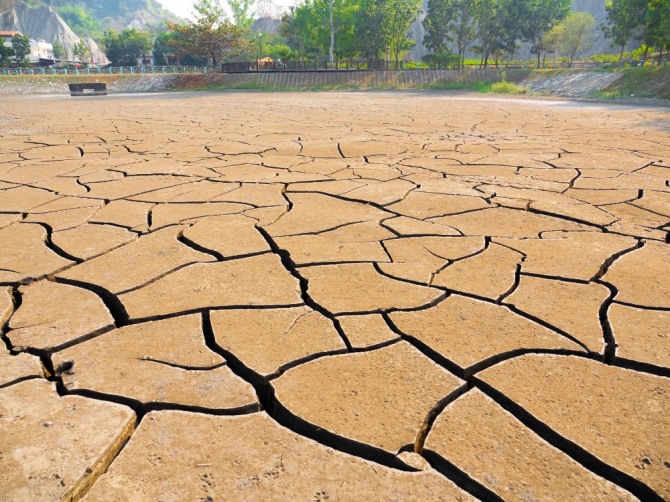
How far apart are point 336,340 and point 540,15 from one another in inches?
1340

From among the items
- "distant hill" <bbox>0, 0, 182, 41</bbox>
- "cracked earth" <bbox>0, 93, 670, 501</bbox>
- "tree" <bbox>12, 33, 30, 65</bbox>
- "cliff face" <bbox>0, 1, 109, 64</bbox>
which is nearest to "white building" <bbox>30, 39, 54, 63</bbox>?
"cliff face" <bbox>0, 1, 109, 64</bbox>

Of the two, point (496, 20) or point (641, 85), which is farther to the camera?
point (496, 20)

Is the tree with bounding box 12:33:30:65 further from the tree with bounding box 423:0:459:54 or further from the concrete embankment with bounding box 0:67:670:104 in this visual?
the tree with bounding box 423:0:459:54

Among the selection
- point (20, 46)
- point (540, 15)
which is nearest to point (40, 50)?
point (20, 46)

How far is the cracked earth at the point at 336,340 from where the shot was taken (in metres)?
1.06

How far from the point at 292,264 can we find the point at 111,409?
101cm

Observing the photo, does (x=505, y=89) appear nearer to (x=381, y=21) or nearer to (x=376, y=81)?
(x=376, y=81)

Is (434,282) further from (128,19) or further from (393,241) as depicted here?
(128,19)

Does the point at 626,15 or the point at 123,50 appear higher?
the point at 626,15

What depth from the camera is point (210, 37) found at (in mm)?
32156

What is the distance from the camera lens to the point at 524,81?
2181 cm

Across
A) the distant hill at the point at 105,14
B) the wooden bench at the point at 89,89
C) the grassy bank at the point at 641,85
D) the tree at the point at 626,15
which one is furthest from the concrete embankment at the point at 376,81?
the distant hill at the point at 105,14

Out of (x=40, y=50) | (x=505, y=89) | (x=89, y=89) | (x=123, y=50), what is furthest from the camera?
(x=40, y=50)

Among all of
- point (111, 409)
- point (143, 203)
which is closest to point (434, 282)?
point (111, 409)
